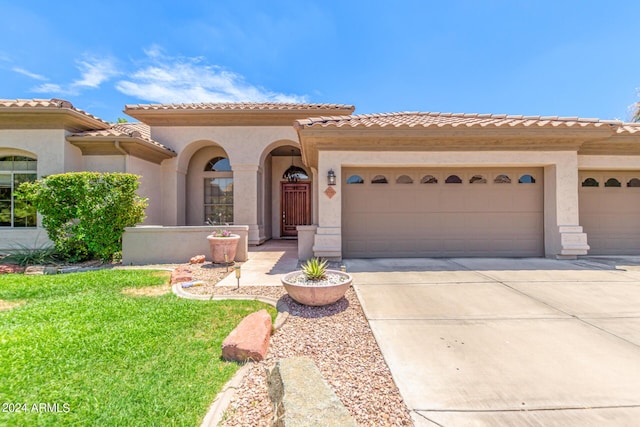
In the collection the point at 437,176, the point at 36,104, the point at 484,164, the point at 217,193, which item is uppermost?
the point at 36,104

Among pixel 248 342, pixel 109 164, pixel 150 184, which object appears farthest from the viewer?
pixel 150 184

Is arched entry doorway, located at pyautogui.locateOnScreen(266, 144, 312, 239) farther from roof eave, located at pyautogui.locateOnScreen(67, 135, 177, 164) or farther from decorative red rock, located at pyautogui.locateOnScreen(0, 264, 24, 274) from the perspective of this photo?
decorative red rock, located at pyautogui.locateOnScreen(0, 264, 24, 274)

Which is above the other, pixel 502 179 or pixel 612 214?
pixel 502 179

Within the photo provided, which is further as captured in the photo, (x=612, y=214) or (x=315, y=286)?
(x=612, y=214)

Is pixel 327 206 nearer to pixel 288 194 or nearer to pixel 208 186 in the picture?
pixel 288 194

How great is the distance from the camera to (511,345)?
3.19 meters

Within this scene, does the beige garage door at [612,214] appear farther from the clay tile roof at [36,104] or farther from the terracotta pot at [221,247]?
the clay tile roof at [36,104]

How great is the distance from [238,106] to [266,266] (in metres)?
7.06

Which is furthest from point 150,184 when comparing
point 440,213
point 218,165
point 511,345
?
point 511,345

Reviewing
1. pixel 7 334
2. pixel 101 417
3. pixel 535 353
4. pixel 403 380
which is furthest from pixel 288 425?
pixel 7 334

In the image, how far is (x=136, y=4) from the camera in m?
9.27

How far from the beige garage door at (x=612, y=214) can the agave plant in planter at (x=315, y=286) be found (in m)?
8.67

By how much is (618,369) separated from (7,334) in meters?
6.70

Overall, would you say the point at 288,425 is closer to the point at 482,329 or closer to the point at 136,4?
the point at 482,329
